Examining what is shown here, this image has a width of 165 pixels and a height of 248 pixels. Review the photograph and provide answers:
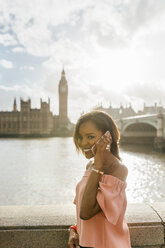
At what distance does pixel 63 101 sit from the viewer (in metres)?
69.9

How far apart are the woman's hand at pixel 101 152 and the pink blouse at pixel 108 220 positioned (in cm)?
7

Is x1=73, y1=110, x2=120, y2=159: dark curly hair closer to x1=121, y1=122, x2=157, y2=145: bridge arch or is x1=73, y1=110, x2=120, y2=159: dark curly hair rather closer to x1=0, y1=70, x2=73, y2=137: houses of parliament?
x1=121, y1=122, x2=157, y2=145: bridge arch

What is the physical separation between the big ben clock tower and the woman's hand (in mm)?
65904

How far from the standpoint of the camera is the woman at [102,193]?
1058 millimetres

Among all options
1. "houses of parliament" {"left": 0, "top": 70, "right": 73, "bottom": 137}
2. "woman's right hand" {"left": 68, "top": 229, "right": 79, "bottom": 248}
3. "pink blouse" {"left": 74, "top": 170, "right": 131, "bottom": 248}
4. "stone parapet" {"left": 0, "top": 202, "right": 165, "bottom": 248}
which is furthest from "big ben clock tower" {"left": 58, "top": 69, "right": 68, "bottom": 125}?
"pink blouse" {"left": 74, "top": 170, "right": 131, "bottom": 248}

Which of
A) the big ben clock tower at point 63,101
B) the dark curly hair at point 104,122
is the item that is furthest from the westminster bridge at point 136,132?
the big ben clock tower at point 63,101

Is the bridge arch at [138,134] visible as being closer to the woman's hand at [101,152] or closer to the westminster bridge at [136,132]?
the westminster bridge at [136,132]

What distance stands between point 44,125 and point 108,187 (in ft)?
213

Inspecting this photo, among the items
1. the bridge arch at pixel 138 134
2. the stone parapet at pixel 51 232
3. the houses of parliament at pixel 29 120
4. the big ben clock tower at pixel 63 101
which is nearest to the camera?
the stone parapet at pixel 51 232

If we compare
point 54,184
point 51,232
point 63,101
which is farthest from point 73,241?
point 63,101

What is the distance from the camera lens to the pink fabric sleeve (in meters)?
1.04

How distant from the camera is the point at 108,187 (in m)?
1.06

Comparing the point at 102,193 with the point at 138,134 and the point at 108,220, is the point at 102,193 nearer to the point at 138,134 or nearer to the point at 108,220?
the point at 108,220

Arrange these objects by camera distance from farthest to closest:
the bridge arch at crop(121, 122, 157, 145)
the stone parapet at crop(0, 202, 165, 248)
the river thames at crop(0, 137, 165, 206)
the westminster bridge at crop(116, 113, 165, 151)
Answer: the bridge arch at crop(121, 122, 157, 145) → the westminster bridge at crop(116, 113, 165, 151) → the river thames at crop(0, 137, 165, 206) → the stone parapet at crop(0, 202, 165, 248)
